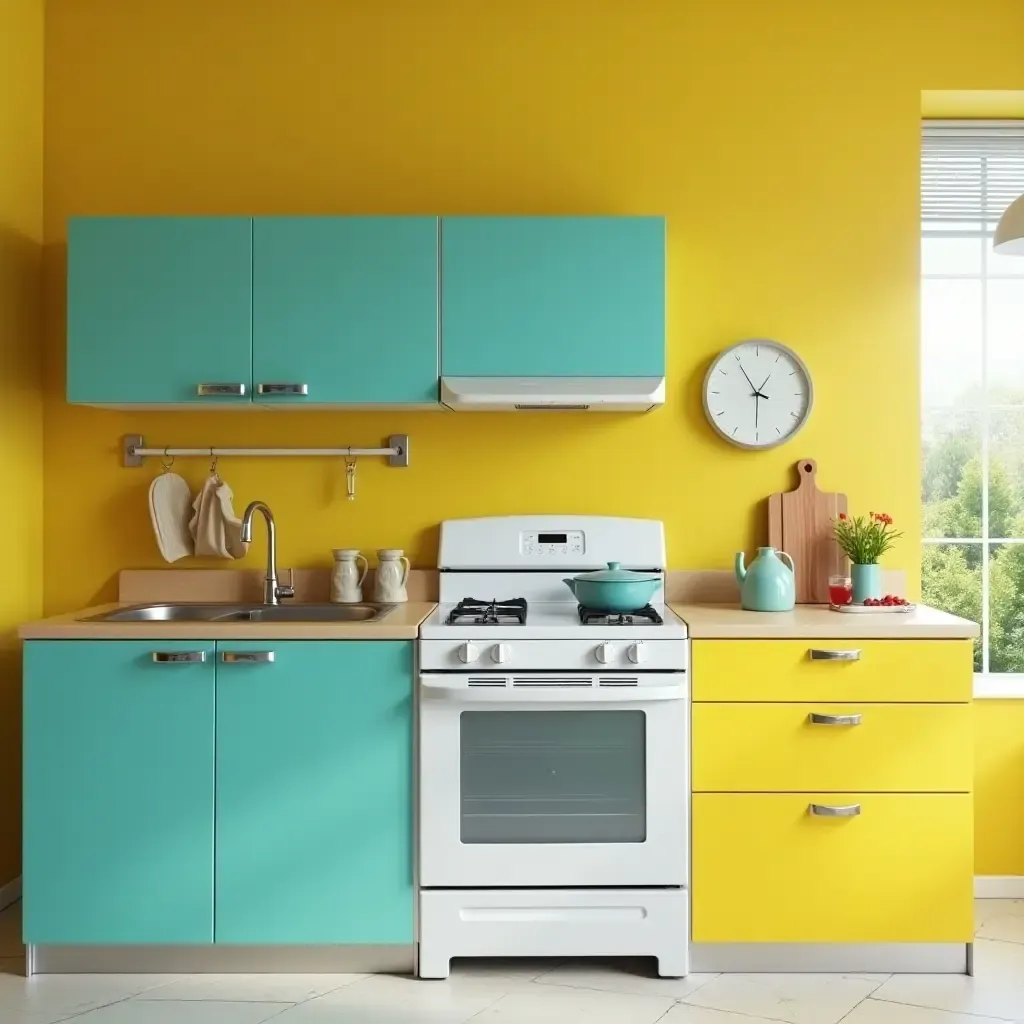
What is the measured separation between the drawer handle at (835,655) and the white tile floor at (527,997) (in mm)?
803

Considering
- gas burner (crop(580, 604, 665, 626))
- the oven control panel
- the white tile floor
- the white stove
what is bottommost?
the white tile floor

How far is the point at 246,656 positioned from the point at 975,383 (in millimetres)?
2410

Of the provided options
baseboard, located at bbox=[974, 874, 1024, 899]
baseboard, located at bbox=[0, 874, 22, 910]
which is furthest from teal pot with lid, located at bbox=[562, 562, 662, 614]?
baseboard, located at bbox=[0, 874, 22, 910]

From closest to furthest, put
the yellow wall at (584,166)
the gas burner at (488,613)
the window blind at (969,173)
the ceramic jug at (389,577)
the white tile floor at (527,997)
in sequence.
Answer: the white tile floor at (527,997), the gas burner at (488,613), the ceramic jug at (389,577), the yellow wall at (584,166), the window blind at (969,173)

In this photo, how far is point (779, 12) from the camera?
322 centimetres

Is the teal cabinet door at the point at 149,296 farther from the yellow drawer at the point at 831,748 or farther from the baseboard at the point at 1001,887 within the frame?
the baseboard at the point at 1001,887

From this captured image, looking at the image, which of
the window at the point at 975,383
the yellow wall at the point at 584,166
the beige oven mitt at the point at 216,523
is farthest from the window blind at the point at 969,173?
the beige oven mitt at the point at 216,523

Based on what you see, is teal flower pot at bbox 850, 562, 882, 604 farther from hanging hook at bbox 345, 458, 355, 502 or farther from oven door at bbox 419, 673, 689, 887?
hanging hook at bbox 345, 458, 355, 502

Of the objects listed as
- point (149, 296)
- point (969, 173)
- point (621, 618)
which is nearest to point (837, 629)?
point (621, 618)

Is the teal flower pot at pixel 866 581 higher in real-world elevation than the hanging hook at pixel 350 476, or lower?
lower

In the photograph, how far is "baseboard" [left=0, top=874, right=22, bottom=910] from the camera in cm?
309

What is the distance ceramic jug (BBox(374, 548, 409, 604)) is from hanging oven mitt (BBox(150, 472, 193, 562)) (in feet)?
1.97

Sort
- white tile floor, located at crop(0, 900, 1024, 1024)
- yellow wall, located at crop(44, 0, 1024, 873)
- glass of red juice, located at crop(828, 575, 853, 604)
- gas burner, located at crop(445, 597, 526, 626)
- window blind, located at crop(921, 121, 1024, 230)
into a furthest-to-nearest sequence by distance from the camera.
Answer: window blind, located at crop(921, 121, 1024, 230) → yellow wall, located at crop(44, 0, 1024, 873) → glass of red juice, located at crop(828, 575, 853, 604) → gas burner, located at crop(445, 597, 526, 626) → white tile floor, located at crop(0, 900, 1024, 1024)

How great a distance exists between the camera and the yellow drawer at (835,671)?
8.65ft
